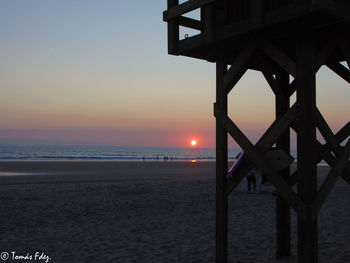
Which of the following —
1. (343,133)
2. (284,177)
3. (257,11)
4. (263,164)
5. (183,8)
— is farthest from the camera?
(284,177)

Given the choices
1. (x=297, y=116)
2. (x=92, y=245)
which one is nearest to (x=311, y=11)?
(x=297, y=116)

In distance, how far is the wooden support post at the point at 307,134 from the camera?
14.0ft

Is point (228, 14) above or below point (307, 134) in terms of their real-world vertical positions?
above

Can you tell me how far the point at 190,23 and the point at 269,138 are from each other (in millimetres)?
2401

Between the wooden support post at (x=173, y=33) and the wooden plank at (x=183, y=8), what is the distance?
9 centimetres

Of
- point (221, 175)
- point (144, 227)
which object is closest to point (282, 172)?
point (221, 175)

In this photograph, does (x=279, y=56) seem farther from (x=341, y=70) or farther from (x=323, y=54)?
(x=341, y=70)

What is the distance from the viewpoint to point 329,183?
175 inches

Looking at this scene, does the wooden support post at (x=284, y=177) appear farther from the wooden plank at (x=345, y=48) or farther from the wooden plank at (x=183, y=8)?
the wooden plank at (x=183, y=8)

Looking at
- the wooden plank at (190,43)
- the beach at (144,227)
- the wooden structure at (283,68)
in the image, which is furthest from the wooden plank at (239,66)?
the beach at (144,227)

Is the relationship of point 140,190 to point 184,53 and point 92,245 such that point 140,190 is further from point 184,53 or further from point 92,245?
point 184,53

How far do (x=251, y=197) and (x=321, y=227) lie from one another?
533cm

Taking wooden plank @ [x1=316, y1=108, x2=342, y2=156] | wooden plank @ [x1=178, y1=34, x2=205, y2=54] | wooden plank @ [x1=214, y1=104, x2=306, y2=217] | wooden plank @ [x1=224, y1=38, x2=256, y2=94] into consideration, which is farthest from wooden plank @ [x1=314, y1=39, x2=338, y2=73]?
wooden plank @ [x1=178, y1=34, x2=205, y2=54]

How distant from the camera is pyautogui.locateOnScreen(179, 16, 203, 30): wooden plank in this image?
18.7 feet
